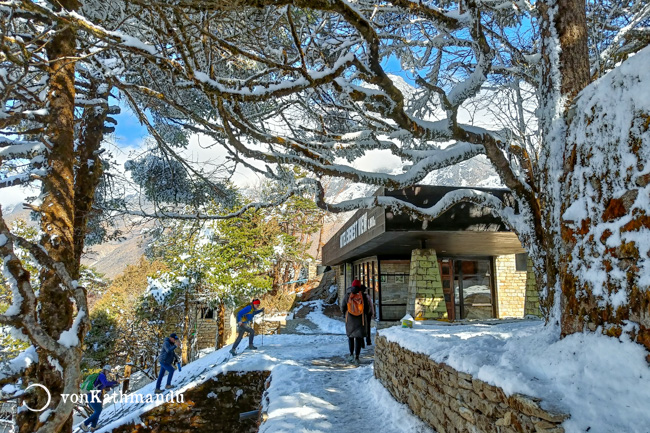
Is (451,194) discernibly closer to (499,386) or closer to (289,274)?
(499,386)

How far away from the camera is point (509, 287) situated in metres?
15.6

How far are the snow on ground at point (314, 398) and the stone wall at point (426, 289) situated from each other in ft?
8.30

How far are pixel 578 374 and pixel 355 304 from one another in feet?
18.6

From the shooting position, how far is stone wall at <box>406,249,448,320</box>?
35.6ft

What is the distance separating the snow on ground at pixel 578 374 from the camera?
6.94ft

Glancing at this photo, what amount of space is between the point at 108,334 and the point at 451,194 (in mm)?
19473

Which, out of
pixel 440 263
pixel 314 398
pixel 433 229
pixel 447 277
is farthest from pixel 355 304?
pixel 447 277

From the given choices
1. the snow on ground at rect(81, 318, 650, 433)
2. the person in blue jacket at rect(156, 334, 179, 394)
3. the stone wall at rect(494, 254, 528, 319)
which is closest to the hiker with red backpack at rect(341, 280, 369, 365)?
the snow on ground at rect(81, 318, 650, 433)

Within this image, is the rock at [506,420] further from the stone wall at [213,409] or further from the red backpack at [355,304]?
the stone wall at [213,409]

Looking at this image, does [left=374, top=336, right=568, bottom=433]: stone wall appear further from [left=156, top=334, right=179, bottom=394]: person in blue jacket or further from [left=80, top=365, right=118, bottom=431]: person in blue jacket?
[left=80, top=365, right=118, bottom=431]: person in blue jacket

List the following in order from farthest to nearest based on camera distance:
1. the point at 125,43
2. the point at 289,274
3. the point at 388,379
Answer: the point at 289,274
the point at 388,379
the point at 125,43

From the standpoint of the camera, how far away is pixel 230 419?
7.96 m

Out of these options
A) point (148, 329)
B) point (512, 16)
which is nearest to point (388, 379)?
point (512, 16)

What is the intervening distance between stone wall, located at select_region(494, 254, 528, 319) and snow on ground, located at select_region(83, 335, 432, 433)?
8.47 meters
